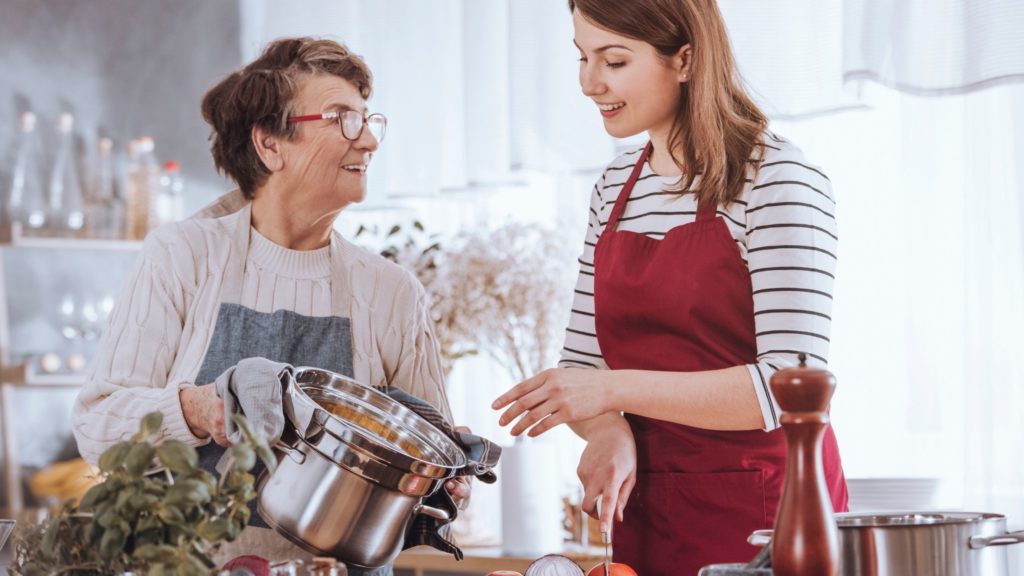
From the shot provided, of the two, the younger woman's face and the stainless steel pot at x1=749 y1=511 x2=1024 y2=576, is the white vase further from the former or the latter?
the stainless steel pot at x1=749 y1=511 x2=1024 y2=576

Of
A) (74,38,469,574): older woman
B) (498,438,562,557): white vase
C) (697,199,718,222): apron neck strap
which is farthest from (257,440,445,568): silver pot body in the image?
(498,438,562,557): white vase

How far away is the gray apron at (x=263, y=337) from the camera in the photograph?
5.21 feet

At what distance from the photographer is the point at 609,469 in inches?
50.4

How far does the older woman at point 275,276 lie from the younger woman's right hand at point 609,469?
407 millimetres

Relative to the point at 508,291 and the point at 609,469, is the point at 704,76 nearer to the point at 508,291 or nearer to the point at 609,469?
the point at 609,469

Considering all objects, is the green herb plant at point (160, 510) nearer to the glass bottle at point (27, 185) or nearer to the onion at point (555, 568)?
the onion at point (555, 568)

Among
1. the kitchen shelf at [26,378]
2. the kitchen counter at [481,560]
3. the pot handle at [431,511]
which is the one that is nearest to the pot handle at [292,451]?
the pot handle at [431,511]

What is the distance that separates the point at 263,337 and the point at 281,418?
554 mm

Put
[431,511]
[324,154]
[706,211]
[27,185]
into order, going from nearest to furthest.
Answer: [431,511]
[706,211]
[324,154]
[27,185]

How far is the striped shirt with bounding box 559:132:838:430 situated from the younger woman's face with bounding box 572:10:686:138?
107mm

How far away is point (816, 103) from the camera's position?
7.31 feet

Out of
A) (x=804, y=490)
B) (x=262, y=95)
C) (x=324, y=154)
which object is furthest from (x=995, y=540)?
(x=262, y=95)

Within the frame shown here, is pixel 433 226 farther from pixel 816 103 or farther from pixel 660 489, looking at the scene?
pixel 660 489

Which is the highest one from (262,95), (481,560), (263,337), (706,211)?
(262,95)
